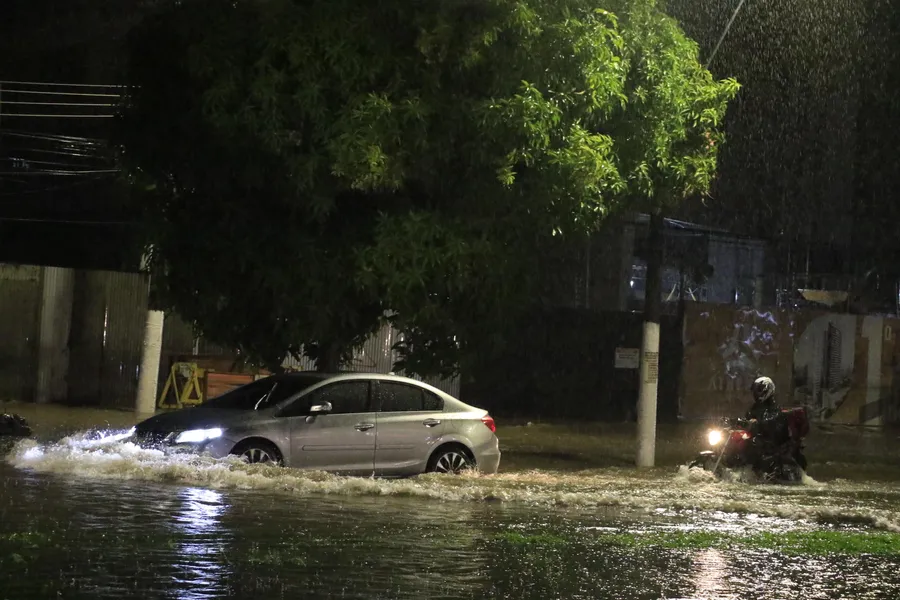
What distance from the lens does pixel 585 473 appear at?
15.5 meters

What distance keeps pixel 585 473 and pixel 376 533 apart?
662cm

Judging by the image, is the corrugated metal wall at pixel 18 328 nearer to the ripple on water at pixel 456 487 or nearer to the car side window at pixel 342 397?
the ripple on water at pixel 456 487

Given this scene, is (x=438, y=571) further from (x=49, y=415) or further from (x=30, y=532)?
(x=49, y=415)

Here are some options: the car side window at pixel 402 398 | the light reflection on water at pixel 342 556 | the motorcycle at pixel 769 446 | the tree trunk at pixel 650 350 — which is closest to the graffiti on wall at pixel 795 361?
the tree trunk at pixel 650 350

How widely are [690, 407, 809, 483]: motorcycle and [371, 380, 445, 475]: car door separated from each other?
3729 mm

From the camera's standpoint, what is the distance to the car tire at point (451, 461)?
1330 cm

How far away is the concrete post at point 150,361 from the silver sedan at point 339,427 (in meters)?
6.00

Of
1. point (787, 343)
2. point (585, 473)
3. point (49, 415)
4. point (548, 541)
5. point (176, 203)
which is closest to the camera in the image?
point (548, 541)

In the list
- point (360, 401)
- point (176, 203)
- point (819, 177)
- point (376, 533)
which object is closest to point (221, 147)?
point (176, 203)

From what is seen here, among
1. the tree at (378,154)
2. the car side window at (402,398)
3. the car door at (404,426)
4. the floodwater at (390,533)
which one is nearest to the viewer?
the floodwater at (390,533)

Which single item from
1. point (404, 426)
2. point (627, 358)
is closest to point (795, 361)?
point (627, 358)

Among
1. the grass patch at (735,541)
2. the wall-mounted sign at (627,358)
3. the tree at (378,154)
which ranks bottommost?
the grass patch at (735,541)

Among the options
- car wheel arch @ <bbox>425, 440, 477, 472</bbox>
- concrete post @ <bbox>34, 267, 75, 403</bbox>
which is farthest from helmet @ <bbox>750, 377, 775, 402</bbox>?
concrete post @ <bbox>34, 267, 75, 403</bbox>

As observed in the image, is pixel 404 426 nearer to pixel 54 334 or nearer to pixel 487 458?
pixel 487 458
